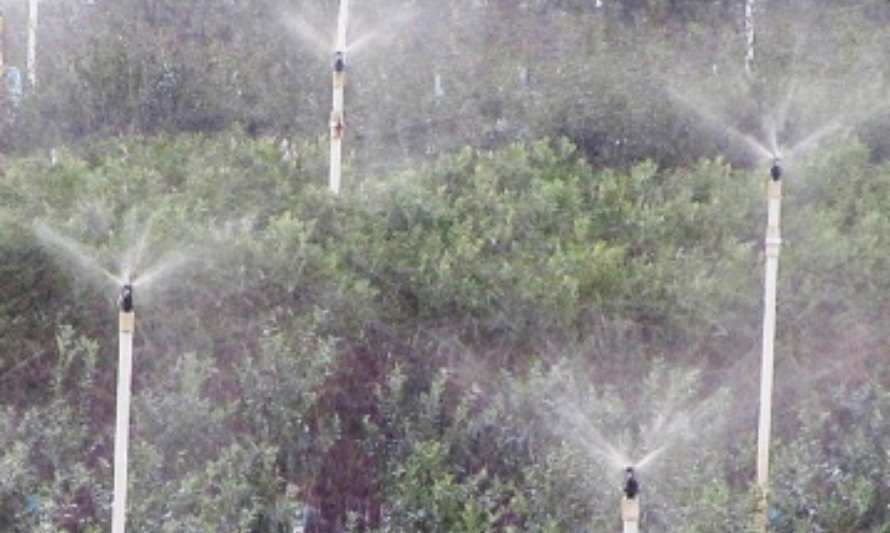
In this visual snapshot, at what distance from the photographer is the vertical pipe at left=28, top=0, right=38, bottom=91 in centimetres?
830

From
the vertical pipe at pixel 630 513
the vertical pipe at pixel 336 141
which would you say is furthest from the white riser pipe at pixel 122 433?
the vertical pipe at pixel 336 141

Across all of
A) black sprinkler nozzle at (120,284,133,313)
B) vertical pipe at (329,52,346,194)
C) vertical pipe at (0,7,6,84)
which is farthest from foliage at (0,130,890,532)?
vertical pipe at (0,7,6,84)

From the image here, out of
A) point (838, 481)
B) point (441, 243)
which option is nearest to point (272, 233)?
→ point (441, 243)

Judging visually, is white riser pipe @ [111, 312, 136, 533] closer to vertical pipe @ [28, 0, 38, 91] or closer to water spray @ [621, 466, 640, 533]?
water spray @ [621, 466, 640, 533]

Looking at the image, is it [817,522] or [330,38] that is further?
[330,38]

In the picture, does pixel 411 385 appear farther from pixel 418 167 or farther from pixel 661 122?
pixel 661 122

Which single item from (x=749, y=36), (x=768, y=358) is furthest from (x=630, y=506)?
(x=749, y=36)

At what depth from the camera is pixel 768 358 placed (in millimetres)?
5148

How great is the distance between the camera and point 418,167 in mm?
7328

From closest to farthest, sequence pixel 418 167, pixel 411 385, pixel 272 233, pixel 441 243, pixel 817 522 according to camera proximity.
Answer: pixel 817 522 → pixel 411 385 → pixel 272 233 → pixel 441 243 → pixel 418 167

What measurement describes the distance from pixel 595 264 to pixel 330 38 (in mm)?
3454

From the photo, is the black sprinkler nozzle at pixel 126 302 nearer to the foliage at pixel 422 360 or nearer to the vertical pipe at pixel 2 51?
the foliage at pixel 422 360

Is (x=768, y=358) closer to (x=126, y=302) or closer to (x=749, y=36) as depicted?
(x=126, y=302)

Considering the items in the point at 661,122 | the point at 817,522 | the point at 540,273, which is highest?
the point at 661,122
